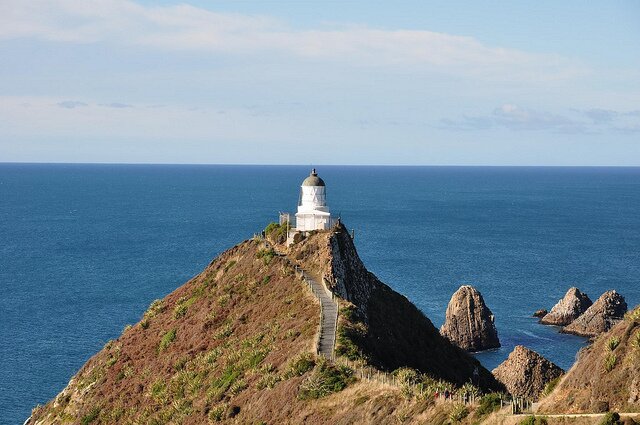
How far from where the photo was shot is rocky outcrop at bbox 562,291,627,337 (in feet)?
328

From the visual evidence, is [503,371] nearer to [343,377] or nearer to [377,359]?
[377,359]

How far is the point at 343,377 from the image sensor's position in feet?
119

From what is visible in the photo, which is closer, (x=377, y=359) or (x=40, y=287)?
(x=377, y=359)

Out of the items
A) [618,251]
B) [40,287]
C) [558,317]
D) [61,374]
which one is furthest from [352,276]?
[618,251]

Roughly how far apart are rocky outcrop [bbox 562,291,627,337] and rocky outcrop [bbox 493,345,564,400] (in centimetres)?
2988

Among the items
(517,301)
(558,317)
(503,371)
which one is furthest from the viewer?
(517,301)

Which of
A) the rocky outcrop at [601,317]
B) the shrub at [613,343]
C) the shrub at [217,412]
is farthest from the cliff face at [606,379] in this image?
the rocky outcrop at [601,317]

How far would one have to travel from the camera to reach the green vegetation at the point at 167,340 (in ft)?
178

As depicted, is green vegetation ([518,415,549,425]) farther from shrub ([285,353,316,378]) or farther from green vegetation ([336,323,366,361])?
shrub ([285,353,316,378])

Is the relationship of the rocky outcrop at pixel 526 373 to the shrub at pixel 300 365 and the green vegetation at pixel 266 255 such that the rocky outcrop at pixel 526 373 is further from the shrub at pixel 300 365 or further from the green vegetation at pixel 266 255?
the shrub at pixel 300 365

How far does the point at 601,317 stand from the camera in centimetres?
10038

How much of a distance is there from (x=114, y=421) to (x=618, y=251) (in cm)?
13912

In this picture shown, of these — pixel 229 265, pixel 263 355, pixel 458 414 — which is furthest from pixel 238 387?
pixel 229 265

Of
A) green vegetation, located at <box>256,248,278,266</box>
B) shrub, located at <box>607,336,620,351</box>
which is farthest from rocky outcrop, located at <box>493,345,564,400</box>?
shrub, located at <box>607,336,620,351</box>
